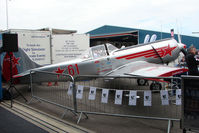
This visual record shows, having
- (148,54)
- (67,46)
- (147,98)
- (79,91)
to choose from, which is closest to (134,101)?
(147,98)

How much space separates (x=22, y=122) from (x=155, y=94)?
318 centimetres

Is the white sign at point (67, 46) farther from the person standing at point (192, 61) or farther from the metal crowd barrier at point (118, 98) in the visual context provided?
the person standing at point (192, 61)

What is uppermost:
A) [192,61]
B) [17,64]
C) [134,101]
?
[192,61]

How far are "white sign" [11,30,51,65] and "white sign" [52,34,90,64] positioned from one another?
0.40 m

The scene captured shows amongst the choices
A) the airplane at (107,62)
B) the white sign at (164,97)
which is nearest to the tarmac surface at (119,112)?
the white sign at (164,97)

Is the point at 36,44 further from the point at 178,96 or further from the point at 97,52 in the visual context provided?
the point at 178,96

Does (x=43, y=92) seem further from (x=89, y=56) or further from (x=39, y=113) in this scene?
(x=89, y=56)

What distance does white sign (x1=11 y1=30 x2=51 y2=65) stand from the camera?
1041 centimetres

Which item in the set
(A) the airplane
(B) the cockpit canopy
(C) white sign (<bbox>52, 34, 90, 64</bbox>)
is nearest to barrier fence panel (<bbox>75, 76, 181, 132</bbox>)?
(A) the airplane

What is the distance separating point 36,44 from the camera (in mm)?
10719

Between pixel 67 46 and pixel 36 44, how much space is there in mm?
1814

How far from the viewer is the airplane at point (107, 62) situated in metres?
7.78

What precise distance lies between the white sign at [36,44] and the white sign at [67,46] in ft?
1.33

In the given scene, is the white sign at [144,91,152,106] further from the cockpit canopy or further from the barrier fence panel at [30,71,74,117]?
the cockpit canopy
